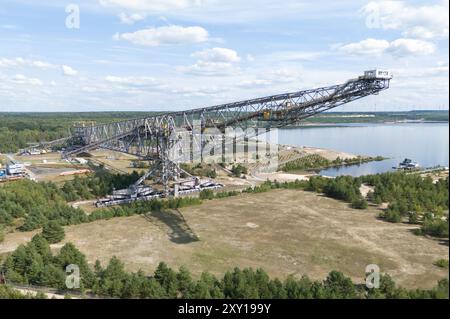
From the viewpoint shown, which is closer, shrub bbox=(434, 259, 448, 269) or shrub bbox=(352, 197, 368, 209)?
shrub bbox=(434, 259, 448, 269)

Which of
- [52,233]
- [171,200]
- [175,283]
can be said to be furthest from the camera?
[171,200]

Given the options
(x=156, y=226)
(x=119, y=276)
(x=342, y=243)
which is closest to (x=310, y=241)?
(x=342, y=243)

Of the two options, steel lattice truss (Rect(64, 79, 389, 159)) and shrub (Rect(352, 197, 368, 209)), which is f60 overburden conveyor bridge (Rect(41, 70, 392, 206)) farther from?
shrub (Rect(352, 197, 368, 209))

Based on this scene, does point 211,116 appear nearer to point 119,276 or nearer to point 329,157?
point 119,276

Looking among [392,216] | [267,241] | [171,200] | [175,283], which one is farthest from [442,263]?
[171,200]

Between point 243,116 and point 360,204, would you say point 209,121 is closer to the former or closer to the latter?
point 243,116

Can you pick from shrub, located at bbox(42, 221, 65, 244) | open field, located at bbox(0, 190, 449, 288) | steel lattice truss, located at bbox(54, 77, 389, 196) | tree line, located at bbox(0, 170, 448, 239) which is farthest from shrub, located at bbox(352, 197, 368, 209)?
shrub, located at bbox(42, 221, 65, 244)

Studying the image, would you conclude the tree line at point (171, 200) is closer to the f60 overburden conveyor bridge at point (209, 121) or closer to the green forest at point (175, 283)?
the f60 overburden conveyor bridge at point (209, 121)
